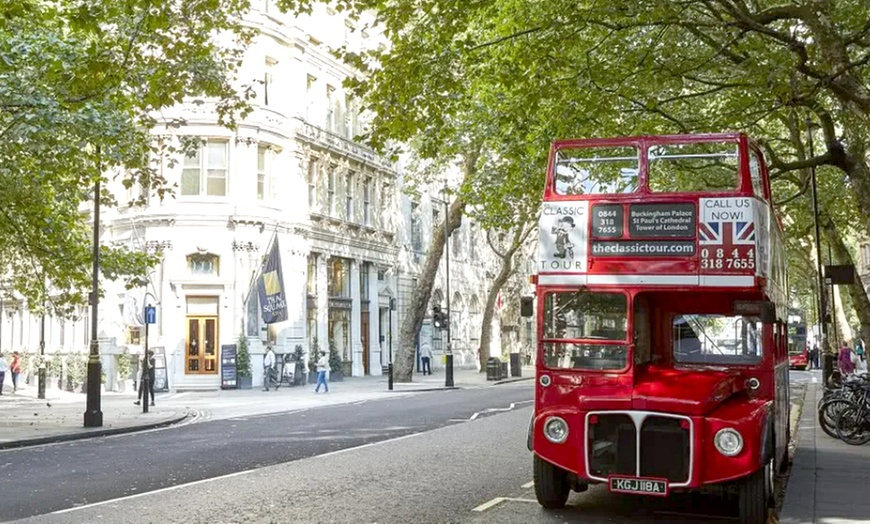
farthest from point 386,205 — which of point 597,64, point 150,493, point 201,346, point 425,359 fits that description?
point 150,493

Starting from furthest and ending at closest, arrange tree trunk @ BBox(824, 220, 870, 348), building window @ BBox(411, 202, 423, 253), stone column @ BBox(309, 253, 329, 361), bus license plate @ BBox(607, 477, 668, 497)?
building window @ BBox(411, 202, 423, 253) → stone column @ BBox(309, 253, 329, 361) → tree trunk @ BBox(824, 220, 870, 348) → bus license plate @ BBox(607, 477, 668, 497)

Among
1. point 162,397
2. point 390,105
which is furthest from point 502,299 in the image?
point 390,105

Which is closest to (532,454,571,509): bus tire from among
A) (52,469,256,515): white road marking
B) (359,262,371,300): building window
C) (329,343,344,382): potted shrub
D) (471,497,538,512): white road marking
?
(471,497,538,512): white road marking

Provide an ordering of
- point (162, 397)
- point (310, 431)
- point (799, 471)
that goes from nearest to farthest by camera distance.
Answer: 1. point (799, 471)
2. point (310, 431)
3. point (162, 397)

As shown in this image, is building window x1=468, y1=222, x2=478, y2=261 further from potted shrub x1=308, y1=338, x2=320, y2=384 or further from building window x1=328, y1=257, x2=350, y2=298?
potted shrub x1=308, y1=338, x2=320, y2=384

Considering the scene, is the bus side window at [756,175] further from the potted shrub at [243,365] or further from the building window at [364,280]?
the building window at [364,280]

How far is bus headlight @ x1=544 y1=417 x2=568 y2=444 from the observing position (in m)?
9.27

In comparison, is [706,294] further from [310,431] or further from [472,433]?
[310,431]

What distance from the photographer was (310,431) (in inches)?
759

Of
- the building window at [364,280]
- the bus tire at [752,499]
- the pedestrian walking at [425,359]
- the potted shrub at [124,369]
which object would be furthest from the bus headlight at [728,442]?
the pedestrian walking at [425,359]

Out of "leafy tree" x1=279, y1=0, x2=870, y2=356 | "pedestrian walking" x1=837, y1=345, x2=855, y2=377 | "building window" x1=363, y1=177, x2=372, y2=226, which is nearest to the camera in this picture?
"leafy tree" x1=279, y1=0, x2=870, y2=356

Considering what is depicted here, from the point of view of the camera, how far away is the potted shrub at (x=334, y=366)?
143 ft

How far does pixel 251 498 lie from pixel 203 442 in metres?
7.48

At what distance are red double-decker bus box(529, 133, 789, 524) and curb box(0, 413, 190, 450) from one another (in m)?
11.9
